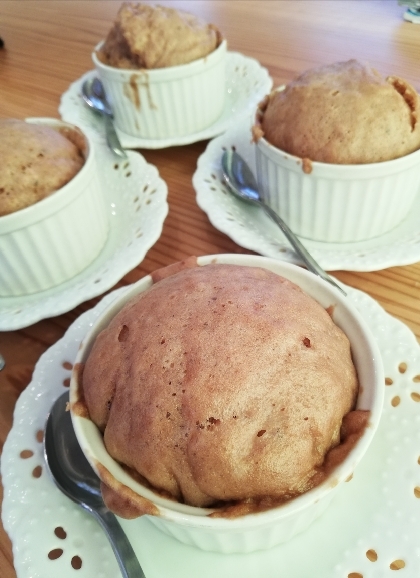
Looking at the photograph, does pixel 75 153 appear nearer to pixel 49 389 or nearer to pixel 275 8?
pixel 49 389

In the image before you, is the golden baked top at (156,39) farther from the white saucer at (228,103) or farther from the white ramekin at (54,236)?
the white ramekin at (54,236)

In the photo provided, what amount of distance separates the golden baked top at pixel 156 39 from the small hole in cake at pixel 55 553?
1.39 m

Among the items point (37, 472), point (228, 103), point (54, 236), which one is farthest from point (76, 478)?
point (228, 103)

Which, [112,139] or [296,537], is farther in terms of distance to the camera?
[112,139]

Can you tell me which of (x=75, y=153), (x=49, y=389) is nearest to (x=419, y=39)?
(x=75, y=153)

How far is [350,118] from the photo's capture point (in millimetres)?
1078

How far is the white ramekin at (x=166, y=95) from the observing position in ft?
4.98

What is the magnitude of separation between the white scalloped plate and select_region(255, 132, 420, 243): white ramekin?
465mm

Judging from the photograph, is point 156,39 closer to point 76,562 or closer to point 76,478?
point 76,478

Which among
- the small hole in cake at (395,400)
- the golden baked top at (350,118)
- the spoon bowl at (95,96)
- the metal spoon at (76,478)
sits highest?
the golden baked top at (350,118)

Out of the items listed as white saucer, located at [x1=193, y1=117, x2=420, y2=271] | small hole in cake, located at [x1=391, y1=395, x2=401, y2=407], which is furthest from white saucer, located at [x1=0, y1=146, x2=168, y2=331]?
small hole in cake, located at [x1=391, y1=395, x2=401, y2=407]

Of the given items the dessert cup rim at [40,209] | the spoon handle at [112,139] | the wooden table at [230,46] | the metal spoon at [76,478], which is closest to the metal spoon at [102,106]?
the spoon handle at [112,139]

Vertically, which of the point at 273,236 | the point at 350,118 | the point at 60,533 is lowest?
the point at 60,533

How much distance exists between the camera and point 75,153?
1.23 m
